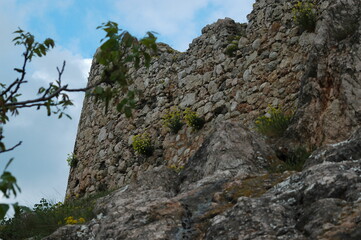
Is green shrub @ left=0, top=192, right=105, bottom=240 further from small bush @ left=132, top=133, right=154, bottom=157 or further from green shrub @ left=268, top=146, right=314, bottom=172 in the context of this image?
small bush @ left=132, top=133, right=154, bottom=157

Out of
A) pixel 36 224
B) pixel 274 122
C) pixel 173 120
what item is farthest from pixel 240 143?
pixel 173 120

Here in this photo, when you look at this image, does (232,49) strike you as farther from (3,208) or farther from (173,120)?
(3,208)

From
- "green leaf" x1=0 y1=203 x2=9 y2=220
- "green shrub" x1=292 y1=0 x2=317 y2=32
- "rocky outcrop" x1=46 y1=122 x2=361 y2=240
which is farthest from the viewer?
"green shrub" x1=292 y1=0 x2=317 y2=32

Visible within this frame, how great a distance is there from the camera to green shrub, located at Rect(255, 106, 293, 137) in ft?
20.4

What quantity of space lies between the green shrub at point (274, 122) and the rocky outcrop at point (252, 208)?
117cm

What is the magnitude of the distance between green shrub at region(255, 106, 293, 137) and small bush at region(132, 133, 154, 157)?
2.67m

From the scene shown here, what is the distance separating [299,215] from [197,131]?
20.2ft

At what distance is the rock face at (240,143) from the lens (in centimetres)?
318

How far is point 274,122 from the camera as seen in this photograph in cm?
687

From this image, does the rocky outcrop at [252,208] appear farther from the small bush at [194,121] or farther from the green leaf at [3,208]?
the small bush at [194,121]

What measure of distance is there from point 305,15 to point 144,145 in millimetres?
3749

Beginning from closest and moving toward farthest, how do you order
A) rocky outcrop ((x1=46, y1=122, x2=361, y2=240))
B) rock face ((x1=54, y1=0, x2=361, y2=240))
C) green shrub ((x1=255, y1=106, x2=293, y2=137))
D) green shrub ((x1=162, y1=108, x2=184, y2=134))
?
rocky outcrop ((x1=46, y1=122, x2=361, y2=240)), rock face ((x1=54, y1=0, x2=361, y2=240)), green shrub ((x1=255, y1=106, x2=293, y2=137)), green shrub ((x1=162, y1=108, x2=184, y2=134))

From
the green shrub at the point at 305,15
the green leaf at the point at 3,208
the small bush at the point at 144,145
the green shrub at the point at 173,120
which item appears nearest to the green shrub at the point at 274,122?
the green shrub at the point at 305,15

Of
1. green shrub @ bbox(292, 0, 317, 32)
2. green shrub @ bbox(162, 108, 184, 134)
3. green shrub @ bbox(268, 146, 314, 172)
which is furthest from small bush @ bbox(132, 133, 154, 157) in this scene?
green shrub @ bbox(268, 146, 314, 172)
